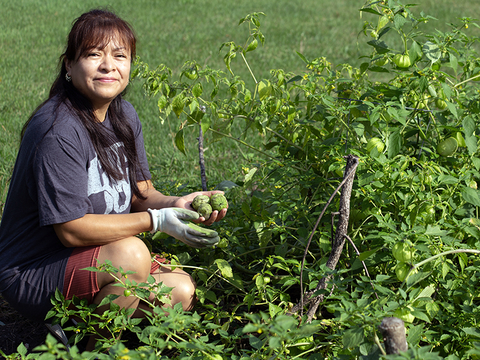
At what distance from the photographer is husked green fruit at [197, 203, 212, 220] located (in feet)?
6.47

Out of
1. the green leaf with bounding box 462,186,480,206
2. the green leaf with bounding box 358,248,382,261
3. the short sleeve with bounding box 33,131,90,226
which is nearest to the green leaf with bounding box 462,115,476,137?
the green leaf with bounding box 462,186,480,206

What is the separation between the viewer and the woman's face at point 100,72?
1842mm

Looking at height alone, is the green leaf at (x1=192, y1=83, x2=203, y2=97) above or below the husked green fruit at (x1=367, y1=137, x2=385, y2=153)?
above

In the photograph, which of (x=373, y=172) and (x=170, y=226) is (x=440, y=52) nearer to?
(x=373, y=172)

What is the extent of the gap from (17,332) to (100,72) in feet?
4.05

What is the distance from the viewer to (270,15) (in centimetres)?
988

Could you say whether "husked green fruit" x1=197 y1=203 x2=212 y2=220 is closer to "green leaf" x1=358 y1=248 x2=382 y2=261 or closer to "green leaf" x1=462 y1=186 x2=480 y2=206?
"green leaf" x1=358 y1=248 x2=382 y2=261

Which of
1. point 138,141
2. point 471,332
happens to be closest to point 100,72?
point 138,141

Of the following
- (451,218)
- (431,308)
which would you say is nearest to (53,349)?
(431,308)

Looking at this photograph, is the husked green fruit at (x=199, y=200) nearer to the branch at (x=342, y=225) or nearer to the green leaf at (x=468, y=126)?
the branch at (x=342, y=225)

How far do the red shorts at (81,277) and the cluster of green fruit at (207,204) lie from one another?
44 cm

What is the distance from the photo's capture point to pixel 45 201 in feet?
5.61

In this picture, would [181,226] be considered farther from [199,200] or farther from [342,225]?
[342,225]

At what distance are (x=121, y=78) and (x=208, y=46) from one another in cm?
570
